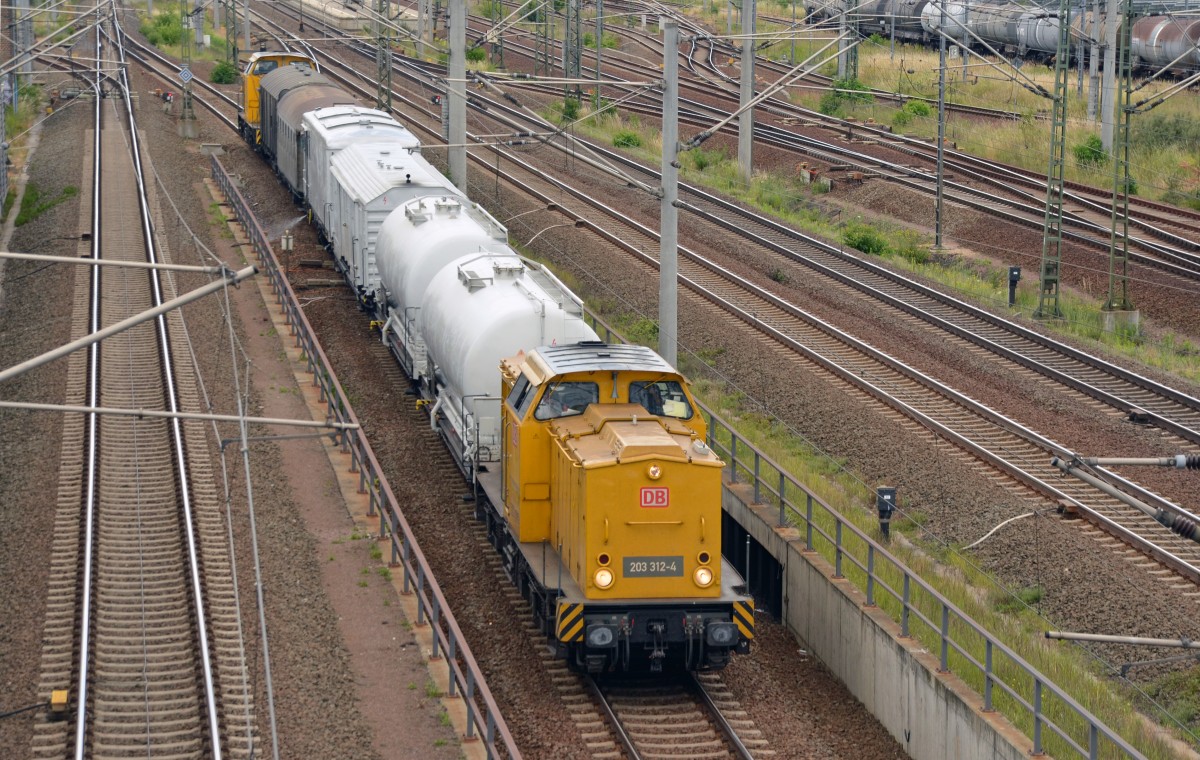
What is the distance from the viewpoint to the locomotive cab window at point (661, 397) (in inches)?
759

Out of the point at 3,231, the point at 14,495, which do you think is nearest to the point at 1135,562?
the point at 14,495

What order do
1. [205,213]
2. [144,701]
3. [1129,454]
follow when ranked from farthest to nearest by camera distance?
[205,213]
[1129,454]
[144,701]

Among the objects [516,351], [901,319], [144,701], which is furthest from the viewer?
[901,319]

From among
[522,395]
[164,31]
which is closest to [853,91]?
[164,31]

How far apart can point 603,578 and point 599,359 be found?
3017mm

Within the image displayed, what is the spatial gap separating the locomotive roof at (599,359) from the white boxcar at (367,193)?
1296 centimetres

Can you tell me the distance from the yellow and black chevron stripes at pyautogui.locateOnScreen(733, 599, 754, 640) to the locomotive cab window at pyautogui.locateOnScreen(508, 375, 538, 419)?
12.2 feet

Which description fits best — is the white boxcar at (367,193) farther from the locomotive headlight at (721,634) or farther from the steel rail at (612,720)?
the locomotive headlight at (721,634)

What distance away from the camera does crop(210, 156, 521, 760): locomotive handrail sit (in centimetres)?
1630

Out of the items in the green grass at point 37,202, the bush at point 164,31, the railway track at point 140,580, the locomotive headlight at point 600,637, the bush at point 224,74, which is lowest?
the railway track at point 140,580

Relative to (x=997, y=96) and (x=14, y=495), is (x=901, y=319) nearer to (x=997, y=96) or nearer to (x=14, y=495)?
(x=14, y=495)

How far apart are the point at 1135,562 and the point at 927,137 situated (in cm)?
4388

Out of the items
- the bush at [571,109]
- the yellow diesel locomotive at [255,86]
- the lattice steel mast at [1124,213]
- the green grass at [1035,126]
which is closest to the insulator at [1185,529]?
the lattice steel mast at [1124,213]

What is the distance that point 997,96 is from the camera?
68188mm
